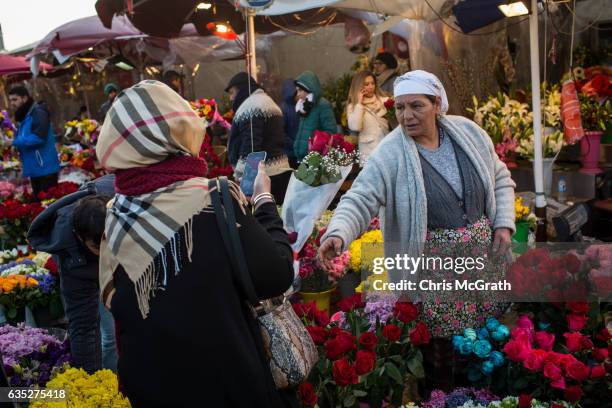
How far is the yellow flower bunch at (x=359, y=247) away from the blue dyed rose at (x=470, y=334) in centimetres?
187

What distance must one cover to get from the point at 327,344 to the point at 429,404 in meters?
0.60

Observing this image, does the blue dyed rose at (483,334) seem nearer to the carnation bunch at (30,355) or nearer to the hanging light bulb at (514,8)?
the carnation bunch at (30,355)

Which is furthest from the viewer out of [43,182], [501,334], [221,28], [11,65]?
Result: [11,65]

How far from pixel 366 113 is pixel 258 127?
1303mm

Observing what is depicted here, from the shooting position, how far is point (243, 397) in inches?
63.4

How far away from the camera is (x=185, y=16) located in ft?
21.6

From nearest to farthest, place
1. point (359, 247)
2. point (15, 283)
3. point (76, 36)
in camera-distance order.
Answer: point (15, 283) → point (359, 247) → point (76, 36)

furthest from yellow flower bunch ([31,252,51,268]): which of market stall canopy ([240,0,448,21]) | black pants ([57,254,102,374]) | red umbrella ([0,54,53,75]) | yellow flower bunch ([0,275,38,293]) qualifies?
red umbrella ([0,54,53,75])

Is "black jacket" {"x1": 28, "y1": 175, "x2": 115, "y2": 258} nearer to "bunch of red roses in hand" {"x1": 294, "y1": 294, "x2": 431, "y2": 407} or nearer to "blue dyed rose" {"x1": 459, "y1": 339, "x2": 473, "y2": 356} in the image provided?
"bunch of red roses in hand" {"x1": 294, "y1": 294, "x2": 431, "y2": 407}

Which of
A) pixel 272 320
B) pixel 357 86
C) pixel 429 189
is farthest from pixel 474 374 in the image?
pixel 357 86

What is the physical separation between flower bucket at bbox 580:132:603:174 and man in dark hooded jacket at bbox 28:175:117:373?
4078 millimetres

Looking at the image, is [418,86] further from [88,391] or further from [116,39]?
[116,39]

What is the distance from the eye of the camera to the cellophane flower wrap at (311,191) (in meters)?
3.53

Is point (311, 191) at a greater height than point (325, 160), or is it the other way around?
point (325, 160)
